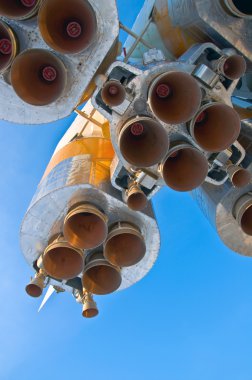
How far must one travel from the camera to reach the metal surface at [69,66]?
9.17 m

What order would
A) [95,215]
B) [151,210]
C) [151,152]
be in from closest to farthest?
[151,152], [95,215], [151,210]

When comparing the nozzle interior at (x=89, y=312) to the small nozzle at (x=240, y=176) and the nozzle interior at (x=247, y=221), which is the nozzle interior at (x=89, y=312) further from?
the small nozzle at (x=240, y=176)

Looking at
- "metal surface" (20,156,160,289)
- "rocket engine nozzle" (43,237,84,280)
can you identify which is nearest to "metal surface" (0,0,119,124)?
"metal surface" (20,156,160,289)

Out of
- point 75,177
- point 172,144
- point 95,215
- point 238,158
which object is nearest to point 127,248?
point 95,215

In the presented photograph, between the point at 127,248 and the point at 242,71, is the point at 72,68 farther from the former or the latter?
the point at 127,248

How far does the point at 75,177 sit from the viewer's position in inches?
400

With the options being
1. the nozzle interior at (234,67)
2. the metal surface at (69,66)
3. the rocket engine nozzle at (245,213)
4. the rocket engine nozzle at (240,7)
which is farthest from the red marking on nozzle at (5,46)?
the rocket engine nozzle at (245,213)

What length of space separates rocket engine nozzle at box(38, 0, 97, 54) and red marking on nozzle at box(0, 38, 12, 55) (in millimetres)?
1051

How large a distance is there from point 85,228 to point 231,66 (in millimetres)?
4733

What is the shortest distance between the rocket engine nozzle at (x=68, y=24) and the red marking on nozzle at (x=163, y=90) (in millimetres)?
1675

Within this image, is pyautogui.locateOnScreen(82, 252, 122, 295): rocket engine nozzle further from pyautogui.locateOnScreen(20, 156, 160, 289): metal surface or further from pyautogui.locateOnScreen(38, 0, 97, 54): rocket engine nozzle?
pyautogui.locateOnScreen(38, 0, 97, 54): rocket engine nozzle

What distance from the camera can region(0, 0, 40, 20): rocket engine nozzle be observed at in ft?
27.3

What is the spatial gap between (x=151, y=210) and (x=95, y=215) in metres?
1.62

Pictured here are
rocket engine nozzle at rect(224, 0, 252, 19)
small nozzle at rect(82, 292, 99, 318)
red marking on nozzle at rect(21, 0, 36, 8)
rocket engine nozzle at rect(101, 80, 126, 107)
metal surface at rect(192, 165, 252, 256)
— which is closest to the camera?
rocket engine nozzle at rect(101, 80, 126, 107)
